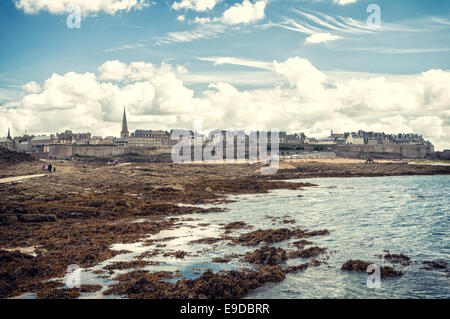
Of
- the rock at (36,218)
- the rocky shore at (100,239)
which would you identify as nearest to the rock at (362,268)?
the rocky shore at (100,239)

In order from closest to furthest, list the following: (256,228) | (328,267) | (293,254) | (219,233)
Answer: (328,267), (293,254), (219,233), (256,228)

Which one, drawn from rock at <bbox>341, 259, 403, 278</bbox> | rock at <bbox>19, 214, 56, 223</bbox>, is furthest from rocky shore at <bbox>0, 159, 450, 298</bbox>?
rock at <bbox>341, 259, 403, 278</bbox>

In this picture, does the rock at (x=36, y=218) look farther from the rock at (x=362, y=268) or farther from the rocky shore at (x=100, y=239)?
the rock at (x=362, y=268)

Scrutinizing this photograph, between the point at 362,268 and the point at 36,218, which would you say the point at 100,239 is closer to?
the point at 36,218

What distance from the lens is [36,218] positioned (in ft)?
72.0

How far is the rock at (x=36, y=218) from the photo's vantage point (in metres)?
21.6

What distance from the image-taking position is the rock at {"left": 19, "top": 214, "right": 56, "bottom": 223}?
70.8ft

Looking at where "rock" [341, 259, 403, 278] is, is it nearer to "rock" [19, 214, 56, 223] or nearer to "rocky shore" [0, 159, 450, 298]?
"rocky shore" [0, 159, 450, 298]

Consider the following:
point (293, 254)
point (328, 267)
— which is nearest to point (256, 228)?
point (293, 254)
